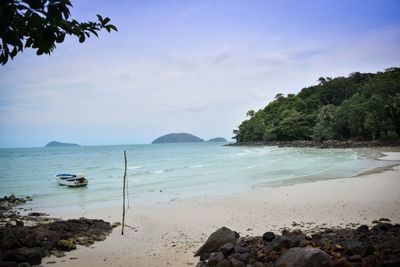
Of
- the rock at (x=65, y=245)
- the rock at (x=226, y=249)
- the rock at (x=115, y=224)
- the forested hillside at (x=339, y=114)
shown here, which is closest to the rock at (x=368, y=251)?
the rock at (x=226, y=249)

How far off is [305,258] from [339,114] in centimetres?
6756

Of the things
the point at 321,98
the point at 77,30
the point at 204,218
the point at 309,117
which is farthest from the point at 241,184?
the point at 321,98

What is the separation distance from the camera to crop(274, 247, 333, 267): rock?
18.8ft

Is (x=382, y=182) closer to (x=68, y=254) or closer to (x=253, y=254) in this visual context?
(x=253, y=254)

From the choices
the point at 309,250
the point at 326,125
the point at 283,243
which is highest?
the point at 326,125

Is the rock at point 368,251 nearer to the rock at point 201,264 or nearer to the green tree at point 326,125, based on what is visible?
the rock at point 201,264

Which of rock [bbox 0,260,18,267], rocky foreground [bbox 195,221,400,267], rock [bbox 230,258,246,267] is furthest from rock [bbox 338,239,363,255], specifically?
rock [bbox 0,260,18,267]

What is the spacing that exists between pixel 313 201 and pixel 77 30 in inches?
544

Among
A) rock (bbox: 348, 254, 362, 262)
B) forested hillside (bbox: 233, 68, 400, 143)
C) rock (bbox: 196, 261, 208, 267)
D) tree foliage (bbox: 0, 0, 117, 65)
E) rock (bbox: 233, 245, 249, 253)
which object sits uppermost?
forested hillside (bbox: 233, 68, 400, 143)

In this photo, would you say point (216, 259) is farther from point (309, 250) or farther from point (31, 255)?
point (31, 255)

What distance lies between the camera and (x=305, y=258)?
585 centimetres

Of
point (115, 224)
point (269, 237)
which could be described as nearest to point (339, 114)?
point (115, 224)

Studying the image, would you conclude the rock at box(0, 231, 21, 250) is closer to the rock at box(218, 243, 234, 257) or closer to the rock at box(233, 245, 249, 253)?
the rock at box(218, 243, 234, 257)

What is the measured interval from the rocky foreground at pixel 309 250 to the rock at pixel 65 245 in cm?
388
